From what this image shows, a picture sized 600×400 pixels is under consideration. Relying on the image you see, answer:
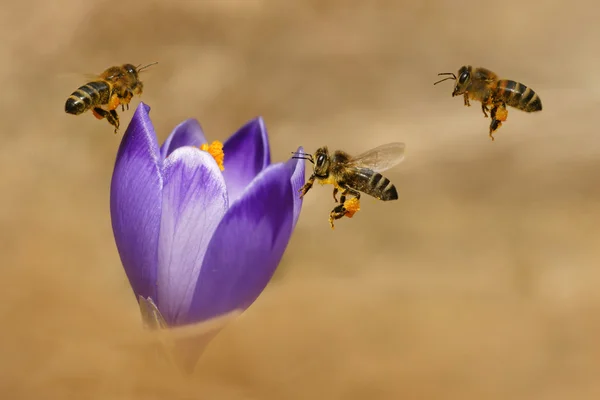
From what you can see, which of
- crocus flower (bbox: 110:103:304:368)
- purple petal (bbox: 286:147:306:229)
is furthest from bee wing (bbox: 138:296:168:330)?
purple petal (bbox: 286:147:306:229)

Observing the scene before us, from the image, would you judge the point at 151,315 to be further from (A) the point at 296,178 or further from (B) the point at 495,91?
(B) the point at 495,91

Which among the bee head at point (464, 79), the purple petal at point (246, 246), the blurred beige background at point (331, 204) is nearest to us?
the purple petal at point (246, 246)

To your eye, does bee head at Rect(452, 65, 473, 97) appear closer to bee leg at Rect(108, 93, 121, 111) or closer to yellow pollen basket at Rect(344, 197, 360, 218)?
yellow pollen basket at Rect(344, 197, 360, 218)

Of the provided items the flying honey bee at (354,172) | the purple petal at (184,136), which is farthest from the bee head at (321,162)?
the purple petal at (184,136)

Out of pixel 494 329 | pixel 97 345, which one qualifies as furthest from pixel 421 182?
pixel 97 345

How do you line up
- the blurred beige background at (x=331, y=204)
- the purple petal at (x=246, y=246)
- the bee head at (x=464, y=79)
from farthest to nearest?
the blurred beige background at (x=331, y=204) < the bee head at (x=464, y=79) < the purple petal at (x=246, y=246)

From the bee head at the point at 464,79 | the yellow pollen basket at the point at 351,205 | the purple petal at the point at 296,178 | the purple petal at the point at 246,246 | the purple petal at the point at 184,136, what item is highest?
the bee head at the point at 464,79

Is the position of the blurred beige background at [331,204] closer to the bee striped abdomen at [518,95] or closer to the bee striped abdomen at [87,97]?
the bee striped abdomen at [87,97]
